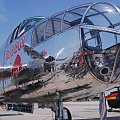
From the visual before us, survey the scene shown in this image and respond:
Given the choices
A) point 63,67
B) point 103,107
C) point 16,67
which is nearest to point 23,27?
point 16,67

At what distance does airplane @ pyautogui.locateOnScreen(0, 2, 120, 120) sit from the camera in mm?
5488

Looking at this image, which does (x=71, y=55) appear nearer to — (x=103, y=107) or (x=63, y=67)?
(x=63, y=67)

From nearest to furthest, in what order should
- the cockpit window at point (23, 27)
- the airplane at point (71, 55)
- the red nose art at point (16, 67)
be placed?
the airplane at point (71, 55), the red nose art at point (16, 67), the cockpit window at point (23, 27)

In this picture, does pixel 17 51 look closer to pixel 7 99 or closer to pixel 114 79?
pixel 7 99

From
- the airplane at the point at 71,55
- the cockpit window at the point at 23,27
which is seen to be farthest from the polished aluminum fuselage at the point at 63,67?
the cockpit window at the point at 23,27

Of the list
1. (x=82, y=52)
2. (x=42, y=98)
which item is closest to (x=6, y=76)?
(x=42, y=98)

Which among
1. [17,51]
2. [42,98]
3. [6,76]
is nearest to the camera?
[42,98]

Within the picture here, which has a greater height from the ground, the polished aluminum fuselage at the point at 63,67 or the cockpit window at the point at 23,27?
the cockpit window at the point at 23,27

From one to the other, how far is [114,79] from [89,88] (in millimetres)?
620

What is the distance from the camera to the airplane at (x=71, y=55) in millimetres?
5488

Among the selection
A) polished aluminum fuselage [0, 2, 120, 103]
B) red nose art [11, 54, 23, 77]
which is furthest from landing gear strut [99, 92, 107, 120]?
red nose art [11, 54, 23, 77]

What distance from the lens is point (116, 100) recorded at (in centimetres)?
1877

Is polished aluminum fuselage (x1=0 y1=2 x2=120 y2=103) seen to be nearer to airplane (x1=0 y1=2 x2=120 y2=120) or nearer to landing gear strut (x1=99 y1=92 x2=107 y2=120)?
airplane (x1=0 y1=2 x2=120 y2=120)

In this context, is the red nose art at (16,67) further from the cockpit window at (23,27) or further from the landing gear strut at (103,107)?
the landing gear strut at (103,107)
